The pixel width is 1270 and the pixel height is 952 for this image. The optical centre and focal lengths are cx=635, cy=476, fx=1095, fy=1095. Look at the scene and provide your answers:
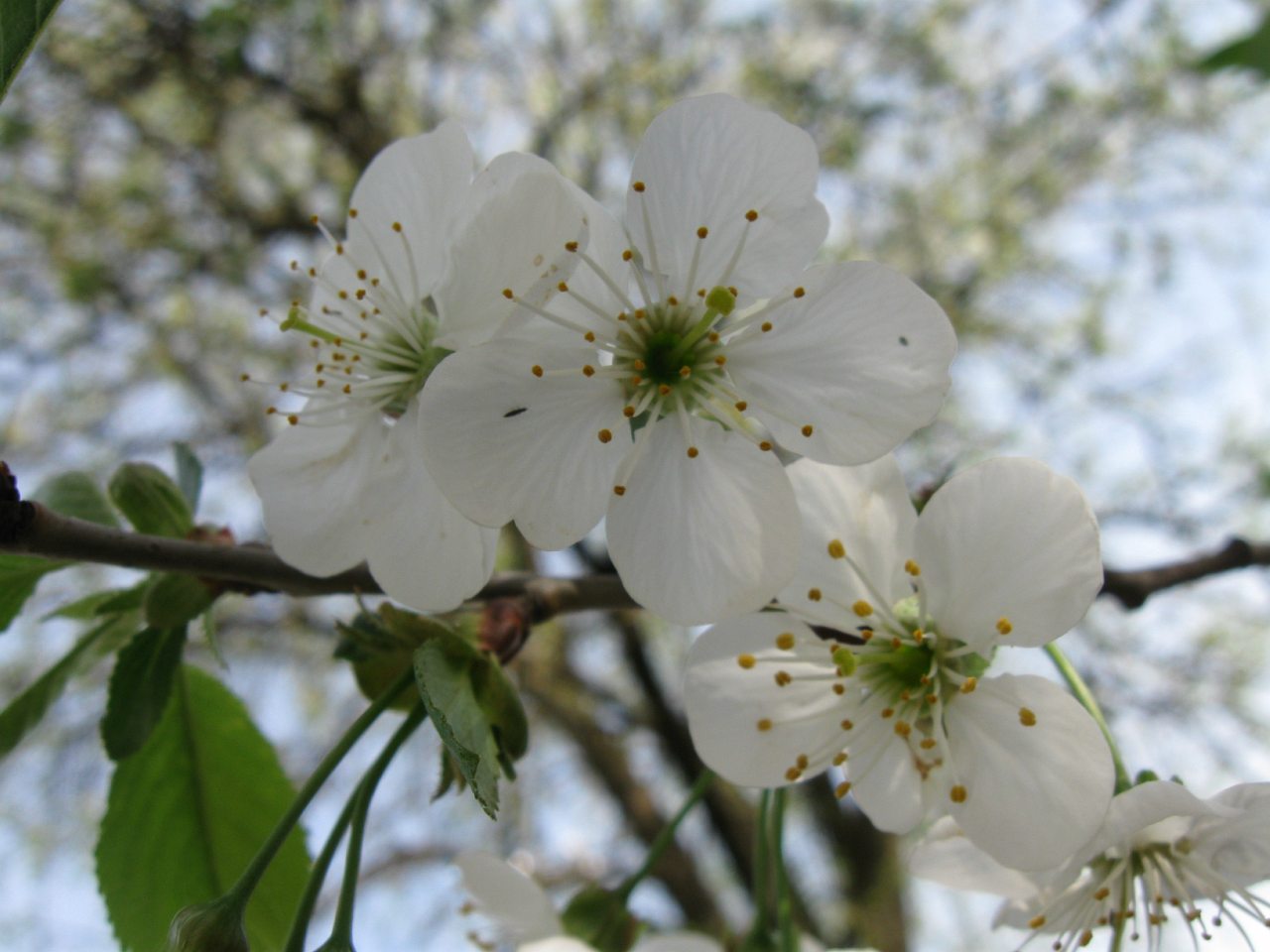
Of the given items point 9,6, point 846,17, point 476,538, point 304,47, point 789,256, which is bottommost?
point 476,538

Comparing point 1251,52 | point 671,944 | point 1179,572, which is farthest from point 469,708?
point 1179,572

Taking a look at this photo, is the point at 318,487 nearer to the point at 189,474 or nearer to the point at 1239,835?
the point at 189,474

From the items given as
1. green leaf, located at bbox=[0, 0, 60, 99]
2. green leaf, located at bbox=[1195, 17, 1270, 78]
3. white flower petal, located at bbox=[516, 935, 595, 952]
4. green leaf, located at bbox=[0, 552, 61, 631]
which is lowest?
white flower petal, located at bbox=[516, 935, 595, 952]

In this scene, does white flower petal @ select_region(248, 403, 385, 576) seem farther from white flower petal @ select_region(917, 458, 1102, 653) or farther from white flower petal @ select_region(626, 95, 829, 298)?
white flower petal @ select_region(917, 458, 1102, 653)

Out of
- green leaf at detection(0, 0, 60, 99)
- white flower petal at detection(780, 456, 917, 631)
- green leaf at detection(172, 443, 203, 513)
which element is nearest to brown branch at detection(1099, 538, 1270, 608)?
white flower petal at detection(780, 456, 917, 631)

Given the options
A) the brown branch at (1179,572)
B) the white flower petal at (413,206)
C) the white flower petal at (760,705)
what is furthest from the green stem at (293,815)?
the brown branch at (1179,572)

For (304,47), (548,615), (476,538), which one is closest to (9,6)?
(476,538)

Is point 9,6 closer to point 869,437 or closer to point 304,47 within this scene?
point 869,437
